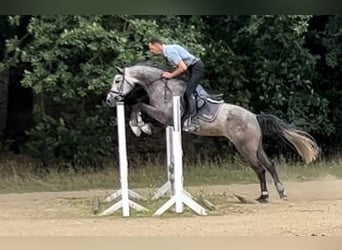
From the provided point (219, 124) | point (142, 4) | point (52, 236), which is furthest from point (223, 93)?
point (52, 236)

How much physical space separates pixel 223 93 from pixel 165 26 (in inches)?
22.5

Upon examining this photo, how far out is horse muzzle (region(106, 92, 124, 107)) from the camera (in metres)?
8.76

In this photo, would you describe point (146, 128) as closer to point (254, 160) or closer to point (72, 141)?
point (72, 141)

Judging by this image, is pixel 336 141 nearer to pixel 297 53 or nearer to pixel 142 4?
pixel 297 53

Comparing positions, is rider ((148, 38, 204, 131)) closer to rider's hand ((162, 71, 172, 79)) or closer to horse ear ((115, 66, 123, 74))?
rider's hand ((162, 71, 172, 79))

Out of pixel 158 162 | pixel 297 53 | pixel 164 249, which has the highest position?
pixel 297 53

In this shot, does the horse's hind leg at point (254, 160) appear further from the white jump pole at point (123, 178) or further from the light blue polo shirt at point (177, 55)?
the white jump pole at point (123, 178)

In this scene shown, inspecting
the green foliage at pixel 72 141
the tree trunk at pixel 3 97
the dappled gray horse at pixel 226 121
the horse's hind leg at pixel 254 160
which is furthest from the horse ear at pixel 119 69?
the horse's hind leg at pixel 254 160

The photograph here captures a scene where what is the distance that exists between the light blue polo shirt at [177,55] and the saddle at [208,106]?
21cm

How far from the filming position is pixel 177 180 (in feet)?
28.7

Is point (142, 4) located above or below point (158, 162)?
above

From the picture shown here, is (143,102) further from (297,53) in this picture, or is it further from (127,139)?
(297,53)

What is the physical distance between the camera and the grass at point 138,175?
880 cm

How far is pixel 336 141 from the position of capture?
8.88 m
